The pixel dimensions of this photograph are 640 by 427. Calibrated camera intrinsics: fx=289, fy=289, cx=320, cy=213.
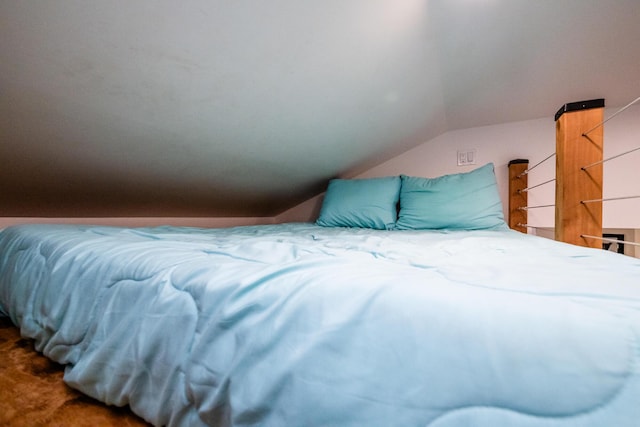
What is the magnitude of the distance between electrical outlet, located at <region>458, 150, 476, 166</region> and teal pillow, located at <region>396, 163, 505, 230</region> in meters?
0.39

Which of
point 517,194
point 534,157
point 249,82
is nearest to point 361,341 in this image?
point 249,82

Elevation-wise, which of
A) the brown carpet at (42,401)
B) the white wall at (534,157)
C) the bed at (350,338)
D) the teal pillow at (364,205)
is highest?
the white wall at (534,157)

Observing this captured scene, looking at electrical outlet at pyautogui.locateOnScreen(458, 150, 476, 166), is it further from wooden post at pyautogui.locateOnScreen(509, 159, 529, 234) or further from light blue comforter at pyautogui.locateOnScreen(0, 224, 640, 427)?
light blue comforter at pyautogui.locateOnScreen(0, 224, 640, 427)

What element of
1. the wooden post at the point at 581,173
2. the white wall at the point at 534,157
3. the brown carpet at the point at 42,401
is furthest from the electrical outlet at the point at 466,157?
the brown carpet at the point at 42,401

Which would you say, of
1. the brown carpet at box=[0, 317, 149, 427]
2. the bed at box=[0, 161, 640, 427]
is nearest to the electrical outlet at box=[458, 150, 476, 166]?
the bed at box=[0, 161, 640, 427]

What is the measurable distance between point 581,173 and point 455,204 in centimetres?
60

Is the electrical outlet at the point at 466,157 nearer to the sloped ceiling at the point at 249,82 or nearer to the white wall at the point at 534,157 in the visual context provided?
the white wall at the point at 534,157

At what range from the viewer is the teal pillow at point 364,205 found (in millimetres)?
1935

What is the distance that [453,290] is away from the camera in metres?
0.36

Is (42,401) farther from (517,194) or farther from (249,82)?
(517,194)

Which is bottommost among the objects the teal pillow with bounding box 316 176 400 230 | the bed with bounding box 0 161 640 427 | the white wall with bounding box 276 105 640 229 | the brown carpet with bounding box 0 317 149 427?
the brown carpet with bounding box 0 317 149 427

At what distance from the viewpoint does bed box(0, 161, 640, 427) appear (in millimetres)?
271

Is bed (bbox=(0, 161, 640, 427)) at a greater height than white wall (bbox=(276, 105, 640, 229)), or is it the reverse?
white wall (bbox=(276, 105, 640, 229))

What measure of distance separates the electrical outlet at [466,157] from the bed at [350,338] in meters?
1.67
